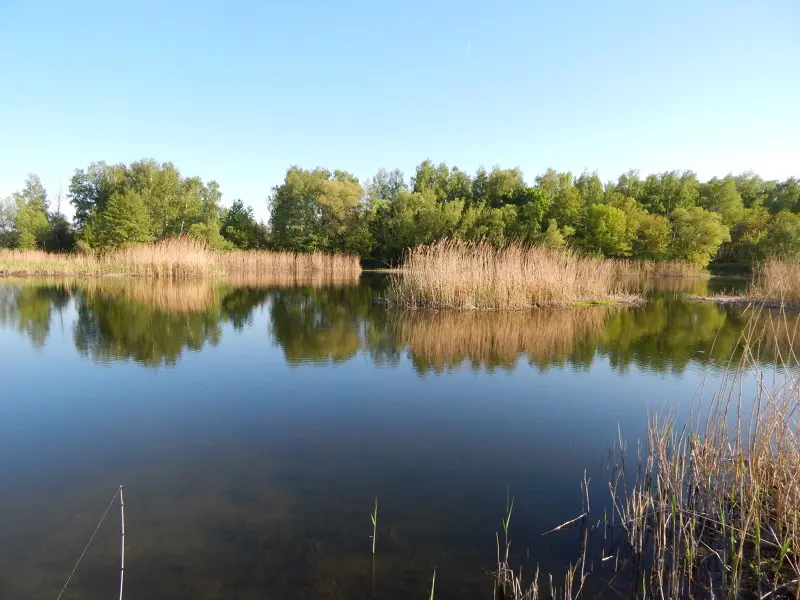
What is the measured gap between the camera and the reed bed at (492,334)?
28.0 ft

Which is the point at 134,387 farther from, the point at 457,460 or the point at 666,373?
the point at 666,373

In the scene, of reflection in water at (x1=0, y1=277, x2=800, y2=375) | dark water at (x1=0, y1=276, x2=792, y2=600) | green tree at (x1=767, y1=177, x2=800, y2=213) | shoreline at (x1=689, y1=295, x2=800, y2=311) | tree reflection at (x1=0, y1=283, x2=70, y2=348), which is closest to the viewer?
dark water at (x1=0, y1=276, x2=792, y2=600)

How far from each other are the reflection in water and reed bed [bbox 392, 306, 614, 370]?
2 centimetres

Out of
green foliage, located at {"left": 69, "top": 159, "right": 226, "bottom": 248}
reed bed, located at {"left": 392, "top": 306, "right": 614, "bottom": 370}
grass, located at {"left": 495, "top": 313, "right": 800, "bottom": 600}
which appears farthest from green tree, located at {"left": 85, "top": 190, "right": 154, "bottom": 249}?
grass, located at {"left": 495, "top": 313, "right": 800, "bottom": 600}

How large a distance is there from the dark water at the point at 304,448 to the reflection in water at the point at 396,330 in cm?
11

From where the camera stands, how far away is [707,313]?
15383 mm

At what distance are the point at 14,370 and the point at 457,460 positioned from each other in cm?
687

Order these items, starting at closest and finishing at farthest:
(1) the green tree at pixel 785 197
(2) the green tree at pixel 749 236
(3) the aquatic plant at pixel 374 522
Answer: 1. (3) the aquatic plant at pixel 374 522
2. (2) the green tree at pixel 749 236
3. (1) the green tree at pixel 785 197

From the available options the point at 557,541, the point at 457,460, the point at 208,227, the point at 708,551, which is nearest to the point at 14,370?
the point at 457,460

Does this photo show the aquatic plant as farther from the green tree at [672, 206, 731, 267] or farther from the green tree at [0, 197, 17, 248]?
the green tree at [0, 197, 17, 248]

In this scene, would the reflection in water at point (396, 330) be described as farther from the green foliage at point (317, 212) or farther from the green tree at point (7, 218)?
the green tree at point (7, 218)

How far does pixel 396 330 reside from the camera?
1109 centimetres

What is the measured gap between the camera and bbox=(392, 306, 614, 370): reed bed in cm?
853

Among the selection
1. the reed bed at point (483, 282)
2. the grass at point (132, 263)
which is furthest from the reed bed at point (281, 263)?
the reed bed at point (483, 282)
